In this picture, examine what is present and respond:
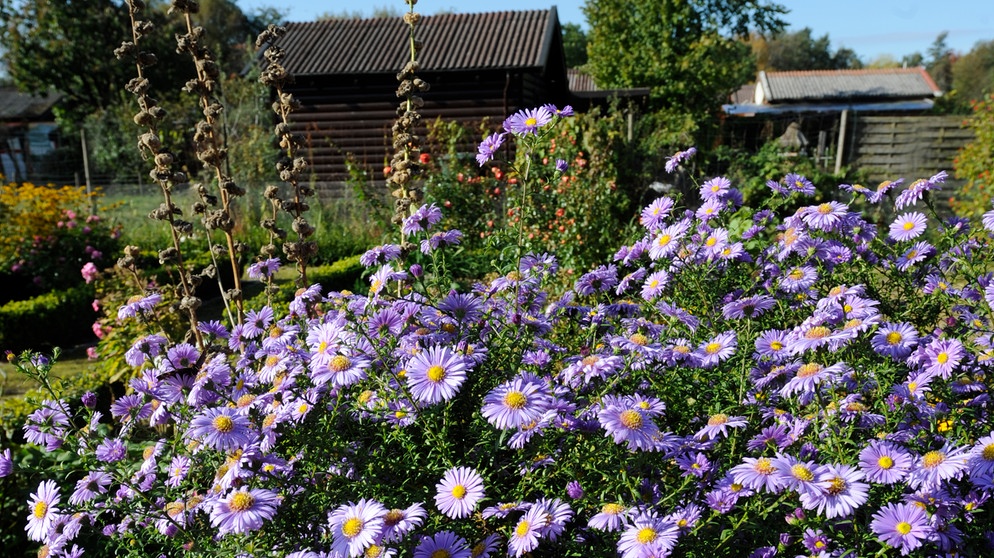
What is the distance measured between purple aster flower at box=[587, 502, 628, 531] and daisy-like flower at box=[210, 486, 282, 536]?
24.9 inches

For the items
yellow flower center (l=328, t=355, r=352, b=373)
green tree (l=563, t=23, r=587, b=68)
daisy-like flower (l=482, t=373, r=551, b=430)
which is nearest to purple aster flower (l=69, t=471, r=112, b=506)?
yellow flower center (l=328, t=355, r=352, b=373)

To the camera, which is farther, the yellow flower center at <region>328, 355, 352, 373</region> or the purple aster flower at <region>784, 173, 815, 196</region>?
the purple aster flower at <region>784, 173, 815, 196</region>

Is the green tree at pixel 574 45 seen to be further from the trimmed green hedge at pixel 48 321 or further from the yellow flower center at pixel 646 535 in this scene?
the yellow flower center at pixel 646 535

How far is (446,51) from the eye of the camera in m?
12.9

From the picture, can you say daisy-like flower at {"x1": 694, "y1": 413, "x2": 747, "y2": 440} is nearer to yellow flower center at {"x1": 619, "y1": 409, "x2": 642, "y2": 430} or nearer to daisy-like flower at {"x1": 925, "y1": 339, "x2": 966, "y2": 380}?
yellow flower center at {"x1": 619, "y1": 409, "x2": 642, "y2": 430}

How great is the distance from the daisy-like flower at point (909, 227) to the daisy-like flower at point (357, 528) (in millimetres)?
1933

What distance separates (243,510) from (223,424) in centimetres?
19

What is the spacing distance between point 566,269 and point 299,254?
3.17m

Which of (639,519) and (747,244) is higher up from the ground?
(747,244)

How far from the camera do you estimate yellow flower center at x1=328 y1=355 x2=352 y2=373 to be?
1.45m

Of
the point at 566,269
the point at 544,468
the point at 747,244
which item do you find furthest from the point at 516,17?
the point at 544,468

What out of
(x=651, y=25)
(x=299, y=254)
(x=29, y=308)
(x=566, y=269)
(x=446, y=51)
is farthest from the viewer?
(x=651, y=25)

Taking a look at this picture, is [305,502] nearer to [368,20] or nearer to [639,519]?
→ [639,519]

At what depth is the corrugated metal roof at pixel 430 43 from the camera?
41.0ft
